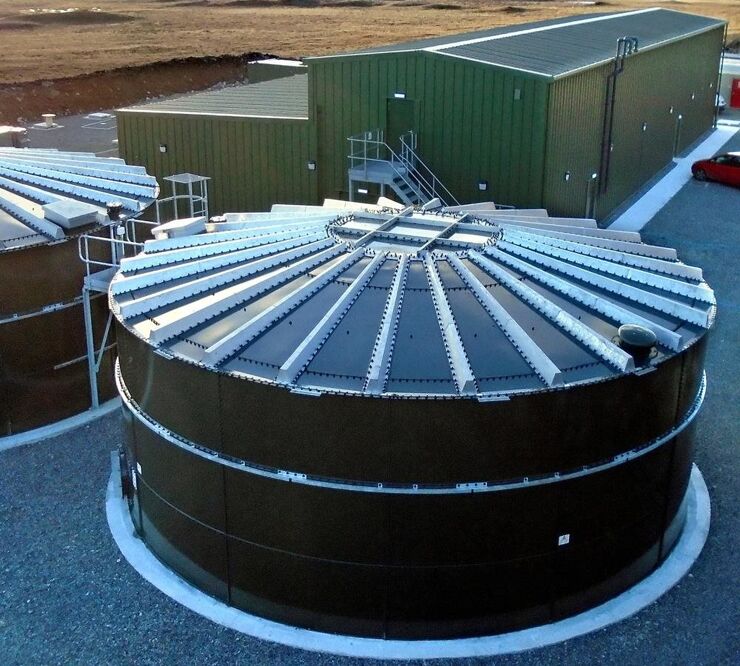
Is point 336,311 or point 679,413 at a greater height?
point 336,311

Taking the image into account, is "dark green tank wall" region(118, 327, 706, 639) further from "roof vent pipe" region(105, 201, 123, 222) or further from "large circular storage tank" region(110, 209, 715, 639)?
"roof vent pipe" region(105, 201, 123, 222)

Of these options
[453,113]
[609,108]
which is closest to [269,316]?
[453,113]

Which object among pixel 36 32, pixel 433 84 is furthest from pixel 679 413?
pixel 36 32

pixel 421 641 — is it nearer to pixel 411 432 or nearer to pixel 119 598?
pixel 411 432

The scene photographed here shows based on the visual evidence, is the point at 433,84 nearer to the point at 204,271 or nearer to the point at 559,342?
the point at 204,271

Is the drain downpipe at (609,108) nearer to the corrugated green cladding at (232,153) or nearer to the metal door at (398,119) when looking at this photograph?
the metal door at (398,119)
